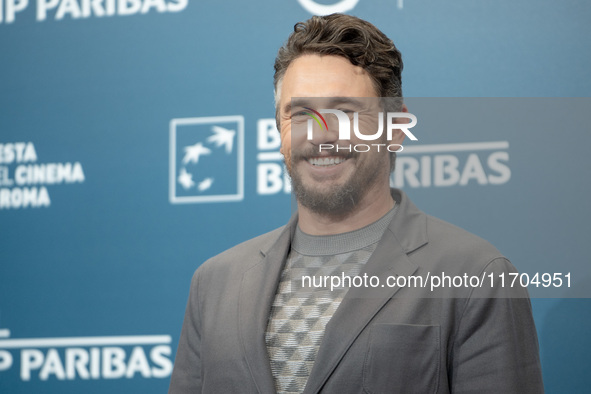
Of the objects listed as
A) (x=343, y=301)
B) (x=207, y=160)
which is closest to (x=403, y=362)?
(x=343, y=301)

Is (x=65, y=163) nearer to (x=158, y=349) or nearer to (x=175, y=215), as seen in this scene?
(x=175, y=215)

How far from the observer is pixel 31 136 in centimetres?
255

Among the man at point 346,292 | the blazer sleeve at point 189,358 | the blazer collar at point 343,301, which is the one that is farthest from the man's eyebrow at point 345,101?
the blazer sleeve at point 189,358

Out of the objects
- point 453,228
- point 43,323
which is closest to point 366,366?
point 453,228

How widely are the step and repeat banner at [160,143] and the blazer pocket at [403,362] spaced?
71cm

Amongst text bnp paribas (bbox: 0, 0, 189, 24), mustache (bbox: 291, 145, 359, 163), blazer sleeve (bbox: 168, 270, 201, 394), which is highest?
text bnp paribas (bbox: 0, 0, 189, 24)

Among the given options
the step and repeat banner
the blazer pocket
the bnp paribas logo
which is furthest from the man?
the bnp paribas logo

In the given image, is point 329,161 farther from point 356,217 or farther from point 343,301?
point 343,301

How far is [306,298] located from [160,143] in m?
1.14

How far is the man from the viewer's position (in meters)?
1.31

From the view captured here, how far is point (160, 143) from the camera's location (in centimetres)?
242

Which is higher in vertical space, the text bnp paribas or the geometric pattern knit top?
the text bnp paribas

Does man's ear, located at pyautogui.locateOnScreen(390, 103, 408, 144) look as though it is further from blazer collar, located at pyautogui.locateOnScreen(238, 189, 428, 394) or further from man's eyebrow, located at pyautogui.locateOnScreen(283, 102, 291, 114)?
man's eyebrow, located at pyautogui.locateOnScreen(283, 102, 291, 114)

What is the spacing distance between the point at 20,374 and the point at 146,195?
0.76m
